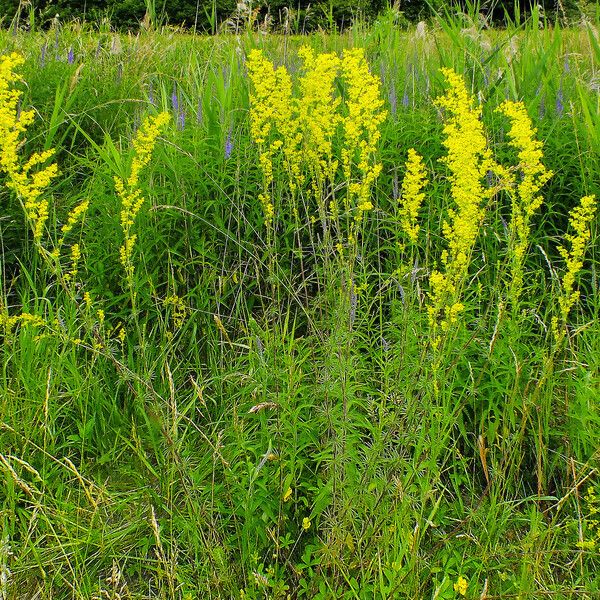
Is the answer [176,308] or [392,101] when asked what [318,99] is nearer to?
[176,308]

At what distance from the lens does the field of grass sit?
185 centimetres

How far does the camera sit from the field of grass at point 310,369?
185 centimetres

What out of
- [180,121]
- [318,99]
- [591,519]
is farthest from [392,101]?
[591,519]

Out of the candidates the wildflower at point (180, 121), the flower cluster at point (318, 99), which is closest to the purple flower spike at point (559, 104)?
the flower cluster at point (318, 99)

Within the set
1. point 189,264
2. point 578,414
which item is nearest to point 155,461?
point 189,264

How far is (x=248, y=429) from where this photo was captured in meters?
2.23

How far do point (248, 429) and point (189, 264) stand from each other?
0.84m

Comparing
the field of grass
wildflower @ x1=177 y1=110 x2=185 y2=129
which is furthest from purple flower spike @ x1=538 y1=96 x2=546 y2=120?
wildflower @ x1=177 y1=110 x2=185 y2=129

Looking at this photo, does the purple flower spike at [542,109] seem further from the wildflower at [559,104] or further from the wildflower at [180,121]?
the wildflower at [180,121]

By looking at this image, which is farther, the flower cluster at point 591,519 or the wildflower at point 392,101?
the wildflower at point 392,101

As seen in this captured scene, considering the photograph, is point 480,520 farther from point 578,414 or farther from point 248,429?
point 248,429

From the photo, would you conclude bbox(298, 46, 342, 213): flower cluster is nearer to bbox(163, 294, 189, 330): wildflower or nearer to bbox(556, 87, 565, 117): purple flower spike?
bbox(163, 294, 189, 330): wildflower

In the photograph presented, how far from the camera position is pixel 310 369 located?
2.44m

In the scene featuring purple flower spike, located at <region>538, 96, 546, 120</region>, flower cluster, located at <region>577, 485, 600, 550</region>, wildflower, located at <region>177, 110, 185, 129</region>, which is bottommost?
flower cluster, located at <region>577, 485, 600, 550</region>
